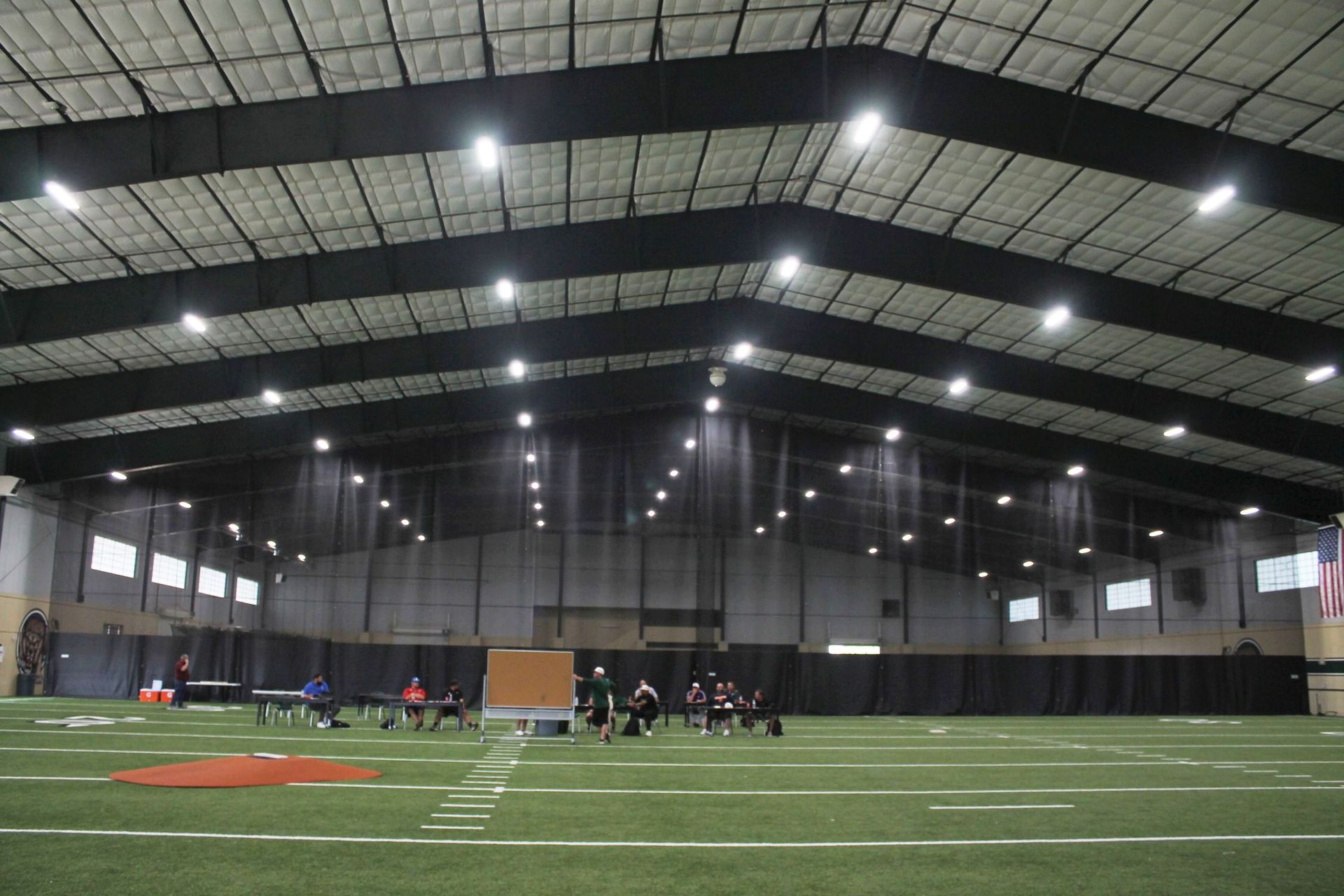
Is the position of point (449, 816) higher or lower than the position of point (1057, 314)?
lower

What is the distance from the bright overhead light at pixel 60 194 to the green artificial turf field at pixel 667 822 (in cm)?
782

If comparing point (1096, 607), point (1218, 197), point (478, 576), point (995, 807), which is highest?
point (1218, 197)

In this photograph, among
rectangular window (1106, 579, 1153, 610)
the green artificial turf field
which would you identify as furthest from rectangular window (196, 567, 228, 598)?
rectangular window (1106, 579, 1153, 610)

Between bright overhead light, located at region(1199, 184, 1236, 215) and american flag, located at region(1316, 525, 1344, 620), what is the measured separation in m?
19.6

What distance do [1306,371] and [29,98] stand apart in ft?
87.8

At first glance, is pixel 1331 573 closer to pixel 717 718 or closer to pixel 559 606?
pixel 717 718

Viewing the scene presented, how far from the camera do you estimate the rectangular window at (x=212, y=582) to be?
32.8 metres

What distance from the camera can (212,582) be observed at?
108ft

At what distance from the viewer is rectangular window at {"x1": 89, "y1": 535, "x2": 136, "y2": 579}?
105 ft

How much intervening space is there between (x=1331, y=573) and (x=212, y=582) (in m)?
35.7

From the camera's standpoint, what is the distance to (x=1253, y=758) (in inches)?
662

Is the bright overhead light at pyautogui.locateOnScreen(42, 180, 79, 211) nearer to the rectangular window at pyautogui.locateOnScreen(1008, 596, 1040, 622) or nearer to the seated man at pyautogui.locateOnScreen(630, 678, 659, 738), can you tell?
the seated man at pyautogui.locateOnScreen(630, 678, 659, 738)

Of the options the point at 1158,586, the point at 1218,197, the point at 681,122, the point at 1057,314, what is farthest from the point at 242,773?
the point at 1158,586

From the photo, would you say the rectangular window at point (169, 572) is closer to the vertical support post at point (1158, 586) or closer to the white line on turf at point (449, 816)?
the white line on turf at point (449, 816)
